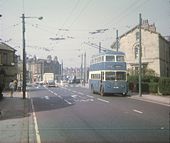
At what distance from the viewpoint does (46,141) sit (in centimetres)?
1176

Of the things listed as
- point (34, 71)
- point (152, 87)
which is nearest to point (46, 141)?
point (152, 87)

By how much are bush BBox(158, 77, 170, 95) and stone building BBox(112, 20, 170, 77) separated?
92.8 ft

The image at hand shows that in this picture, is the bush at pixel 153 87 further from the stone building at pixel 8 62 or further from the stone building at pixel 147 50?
the stone building at pixel 8 62

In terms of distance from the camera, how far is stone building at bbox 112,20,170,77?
70062 mm

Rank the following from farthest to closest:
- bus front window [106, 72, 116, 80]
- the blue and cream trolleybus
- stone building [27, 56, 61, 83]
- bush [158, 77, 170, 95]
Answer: stone building [27, 56, 61, 83] < bus front window [106, 72, 116, 80] < the blue and cream trolleybus < bush [158, 77, 170, 95]

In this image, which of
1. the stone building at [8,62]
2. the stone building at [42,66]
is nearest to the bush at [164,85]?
the stone building at [8,62]

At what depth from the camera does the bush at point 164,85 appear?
3623 cm

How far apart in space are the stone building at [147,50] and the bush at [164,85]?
2829 cm

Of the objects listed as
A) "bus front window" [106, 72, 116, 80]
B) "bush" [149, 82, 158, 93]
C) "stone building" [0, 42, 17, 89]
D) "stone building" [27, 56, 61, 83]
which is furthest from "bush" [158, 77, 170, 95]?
"stone building" [27, 56, 61, 83]

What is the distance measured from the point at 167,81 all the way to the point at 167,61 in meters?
44.4

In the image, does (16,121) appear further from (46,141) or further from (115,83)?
(115,83)

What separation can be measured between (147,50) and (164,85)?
1401 inches

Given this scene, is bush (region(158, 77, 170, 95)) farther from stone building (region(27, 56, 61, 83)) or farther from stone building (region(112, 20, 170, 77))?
stone building (region(27, 56, 61, 83))

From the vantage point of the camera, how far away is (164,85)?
121 ft
